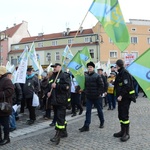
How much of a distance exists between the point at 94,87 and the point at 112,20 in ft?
6.08

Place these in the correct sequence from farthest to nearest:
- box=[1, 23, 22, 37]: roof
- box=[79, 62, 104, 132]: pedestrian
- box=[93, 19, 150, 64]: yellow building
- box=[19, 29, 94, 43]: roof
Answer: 1. box=[1, 23, 22, 37]: roof
2. box=[19, 29, 94, 43]: roof
3. box=[93, 19, 150, 64]: yellow building
4. box=[79, 62, 104, 132]: pedestrian

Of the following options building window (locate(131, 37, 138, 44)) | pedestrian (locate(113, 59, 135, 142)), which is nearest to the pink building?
building window (locate(131, 37, 138, 44))

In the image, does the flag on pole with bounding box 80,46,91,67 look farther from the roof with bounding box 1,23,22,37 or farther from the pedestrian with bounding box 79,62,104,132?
the roof with bounding box 1,23,22,37

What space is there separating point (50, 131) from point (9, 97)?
1.78 metres

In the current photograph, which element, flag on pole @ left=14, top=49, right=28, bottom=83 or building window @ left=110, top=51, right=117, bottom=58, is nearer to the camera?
flag on pole @ left=14, top=49, right=28, bottom=83

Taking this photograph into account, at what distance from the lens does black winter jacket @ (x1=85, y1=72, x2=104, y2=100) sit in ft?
22.6

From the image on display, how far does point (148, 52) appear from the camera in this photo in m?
4.81

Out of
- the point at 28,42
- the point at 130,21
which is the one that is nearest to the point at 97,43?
the point at 130,21

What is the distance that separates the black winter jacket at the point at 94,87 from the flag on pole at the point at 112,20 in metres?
1.28

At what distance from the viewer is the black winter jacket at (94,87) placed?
6.89 metres

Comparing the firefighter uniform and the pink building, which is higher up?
the pink building

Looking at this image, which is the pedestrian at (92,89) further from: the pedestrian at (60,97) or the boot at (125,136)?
the boot at (125,136)

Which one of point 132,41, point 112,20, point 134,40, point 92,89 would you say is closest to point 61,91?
point 92,89

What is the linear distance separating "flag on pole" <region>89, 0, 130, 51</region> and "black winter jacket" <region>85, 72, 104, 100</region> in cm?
128
